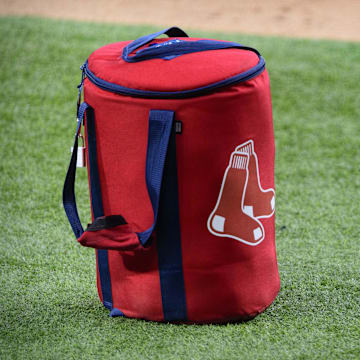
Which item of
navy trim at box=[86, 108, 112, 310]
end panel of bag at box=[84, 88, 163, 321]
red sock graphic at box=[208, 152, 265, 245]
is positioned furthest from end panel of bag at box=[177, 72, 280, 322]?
navy trim at box=[86, 108, 112, 310]

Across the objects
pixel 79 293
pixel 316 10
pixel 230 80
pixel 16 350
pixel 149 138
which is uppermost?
pixel 230 80

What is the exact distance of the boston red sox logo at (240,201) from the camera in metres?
1.74

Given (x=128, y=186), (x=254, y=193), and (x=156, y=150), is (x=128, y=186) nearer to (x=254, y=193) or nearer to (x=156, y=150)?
(x=156, y=150)

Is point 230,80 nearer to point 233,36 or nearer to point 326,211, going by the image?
point 326,211

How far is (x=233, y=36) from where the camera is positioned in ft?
16.7

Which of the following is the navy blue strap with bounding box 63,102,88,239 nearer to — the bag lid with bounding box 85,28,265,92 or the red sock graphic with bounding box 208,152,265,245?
the bag lid with bounding box 85,28,265,92

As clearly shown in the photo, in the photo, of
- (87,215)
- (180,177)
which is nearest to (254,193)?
(180,177)

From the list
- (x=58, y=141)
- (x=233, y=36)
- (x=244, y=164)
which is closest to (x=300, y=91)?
(x=233, y=36)

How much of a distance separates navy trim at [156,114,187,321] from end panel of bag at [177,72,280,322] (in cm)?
2

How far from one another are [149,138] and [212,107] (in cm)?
20

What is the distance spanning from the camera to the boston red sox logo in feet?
5.70

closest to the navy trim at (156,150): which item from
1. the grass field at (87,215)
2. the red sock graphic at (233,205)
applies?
the red sock graphic at (233,205)

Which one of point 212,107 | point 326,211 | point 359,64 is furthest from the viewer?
point 359,64

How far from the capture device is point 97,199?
1.85 meters
